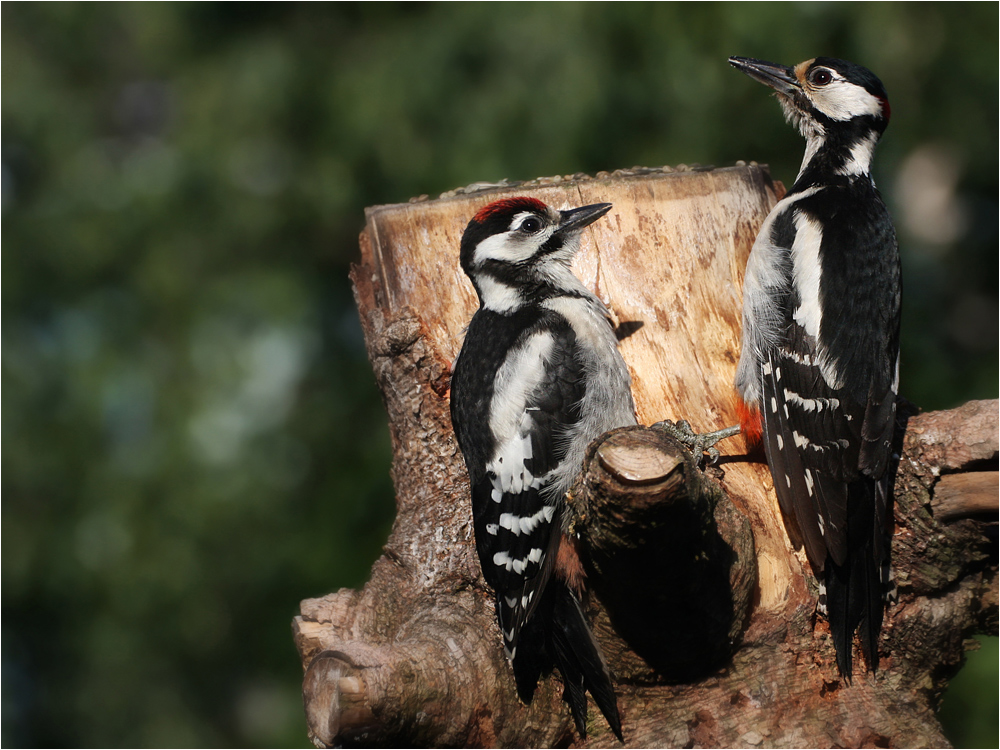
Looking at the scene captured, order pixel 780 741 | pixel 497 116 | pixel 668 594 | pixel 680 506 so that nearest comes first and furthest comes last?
1. pixel 680 506
2. pixel 668 594
3. pixel 780 741
4. pixel 497 116

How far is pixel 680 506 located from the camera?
184 centimetres

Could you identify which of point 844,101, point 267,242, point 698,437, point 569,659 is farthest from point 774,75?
point 267,242

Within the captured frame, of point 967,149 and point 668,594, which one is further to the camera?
point 967,149

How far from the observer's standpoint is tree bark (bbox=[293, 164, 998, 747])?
205 cm

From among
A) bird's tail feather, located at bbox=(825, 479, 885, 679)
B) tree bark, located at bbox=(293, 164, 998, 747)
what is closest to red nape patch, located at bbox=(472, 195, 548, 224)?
tree bark, located at bbox=(293, 164, 998, 747)

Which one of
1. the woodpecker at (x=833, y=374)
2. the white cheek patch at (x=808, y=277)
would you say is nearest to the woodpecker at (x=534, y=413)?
the woodpecker at (x=833, y=374)

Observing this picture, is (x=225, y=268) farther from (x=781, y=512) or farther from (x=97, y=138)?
(x=781, y=512)

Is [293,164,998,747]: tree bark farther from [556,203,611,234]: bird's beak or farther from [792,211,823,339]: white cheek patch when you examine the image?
[792,211,823,339]: white cheek patch

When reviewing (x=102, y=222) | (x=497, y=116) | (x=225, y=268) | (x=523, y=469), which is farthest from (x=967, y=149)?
(x=102, y=222)

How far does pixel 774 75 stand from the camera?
3309 millimetres

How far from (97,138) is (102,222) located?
1238 mm

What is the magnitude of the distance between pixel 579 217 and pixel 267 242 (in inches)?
128

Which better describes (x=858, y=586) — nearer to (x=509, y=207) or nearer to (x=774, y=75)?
(x=509, y=207)

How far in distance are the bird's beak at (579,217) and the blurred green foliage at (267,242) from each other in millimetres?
1561
